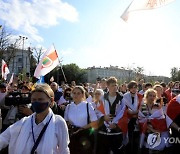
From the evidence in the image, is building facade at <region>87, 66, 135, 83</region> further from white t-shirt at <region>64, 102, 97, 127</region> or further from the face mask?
the face mask

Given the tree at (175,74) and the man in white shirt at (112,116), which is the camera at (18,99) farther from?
the tree at (175,74)

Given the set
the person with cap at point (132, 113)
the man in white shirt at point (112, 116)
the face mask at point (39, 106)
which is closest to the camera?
the face mask at point (39, 106)

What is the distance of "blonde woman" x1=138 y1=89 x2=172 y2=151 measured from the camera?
6.29 meters

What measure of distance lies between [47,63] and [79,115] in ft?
21.3

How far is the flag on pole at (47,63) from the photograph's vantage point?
11.8 metres

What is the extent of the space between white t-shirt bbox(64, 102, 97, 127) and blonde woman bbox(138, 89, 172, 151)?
149 cm

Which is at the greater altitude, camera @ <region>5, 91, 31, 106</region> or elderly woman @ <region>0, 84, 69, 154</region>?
camera @ <region>5, 91, 31, 106</region>

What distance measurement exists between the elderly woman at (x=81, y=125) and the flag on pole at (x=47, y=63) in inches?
230

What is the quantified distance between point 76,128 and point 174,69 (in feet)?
221

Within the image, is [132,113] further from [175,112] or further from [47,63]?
[47,63]

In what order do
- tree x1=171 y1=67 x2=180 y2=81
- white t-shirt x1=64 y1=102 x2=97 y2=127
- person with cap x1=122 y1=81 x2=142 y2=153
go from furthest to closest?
tree x1=171 y1=67 x2=180 y2=81 < person with cap x1=122 y1=81 x2=142 y2=153 < white t-shirt x1=64 y1=102 x2=97 y2=127

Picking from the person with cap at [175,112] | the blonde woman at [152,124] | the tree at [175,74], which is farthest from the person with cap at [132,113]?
the tree at [175,74]

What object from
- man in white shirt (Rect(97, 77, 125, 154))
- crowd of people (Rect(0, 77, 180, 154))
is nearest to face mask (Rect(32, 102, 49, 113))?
crowd of people (Rect(0, 77, 180, 154))

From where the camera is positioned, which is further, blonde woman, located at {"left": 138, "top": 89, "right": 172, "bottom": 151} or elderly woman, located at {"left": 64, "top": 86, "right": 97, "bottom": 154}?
blonde woman, located at {"left": 138, "top": 89, "right": 172, "bottom": 151}
